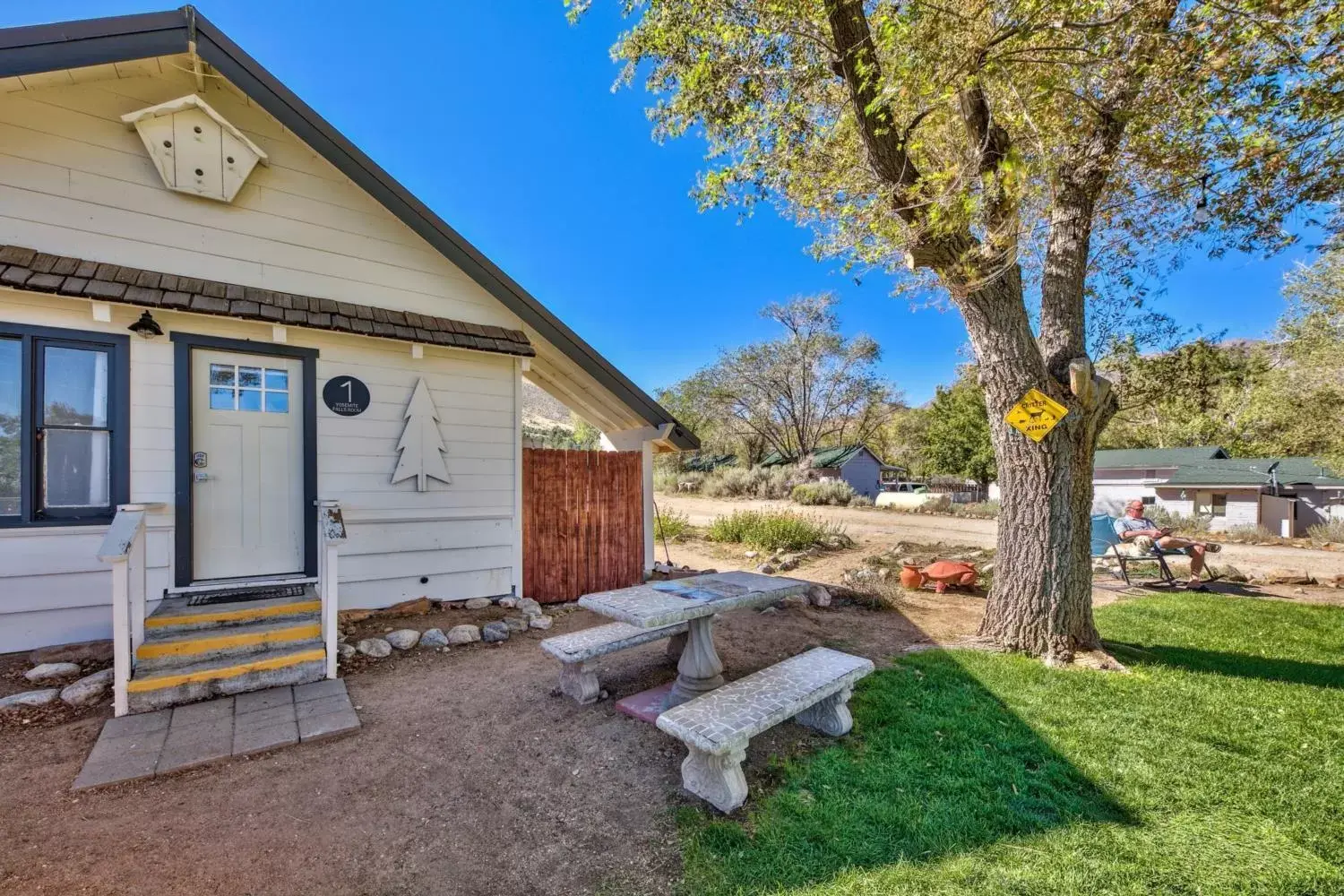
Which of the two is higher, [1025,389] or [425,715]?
[1025,389]

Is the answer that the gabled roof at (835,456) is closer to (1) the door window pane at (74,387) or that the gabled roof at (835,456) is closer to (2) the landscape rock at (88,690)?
(1) the door window pane at (74,387)

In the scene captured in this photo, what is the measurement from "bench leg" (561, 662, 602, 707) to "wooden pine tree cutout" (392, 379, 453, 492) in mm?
2737

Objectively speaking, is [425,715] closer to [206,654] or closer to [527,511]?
[206,654]

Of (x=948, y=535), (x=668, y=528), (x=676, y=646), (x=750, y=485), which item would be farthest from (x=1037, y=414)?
(x=750, y=485)

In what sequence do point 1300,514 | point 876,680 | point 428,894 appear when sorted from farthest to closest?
1. point 1300,514
2. point 876,680
3. point 428,894

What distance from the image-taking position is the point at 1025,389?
4.42m

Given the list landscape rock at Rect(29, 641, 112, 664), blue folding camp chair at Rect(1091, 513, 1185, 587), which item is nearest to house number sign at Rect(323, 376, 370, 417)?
landscape rock at Rect(29, 641, 112, 664)

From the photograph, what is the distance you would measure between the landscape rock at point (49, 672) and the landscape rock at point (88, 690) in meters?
0.24

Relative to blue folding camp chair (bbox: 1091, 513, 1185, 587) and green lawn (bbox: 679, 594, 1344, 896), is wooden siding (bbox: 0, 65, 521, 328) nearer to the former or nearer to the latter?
green lawn (bbox: 679, 594, 1344, 896)

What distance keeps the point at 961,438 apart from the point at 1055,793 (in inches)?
1156

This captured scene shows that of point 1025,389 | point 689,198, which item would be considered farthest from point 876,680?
point 689,198

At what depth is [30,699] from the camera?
11.0 feet

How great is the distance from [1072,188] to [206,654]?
7662 mm

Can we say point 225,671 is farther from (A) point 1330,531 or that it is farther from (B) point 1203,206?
(A) point 1330,531
